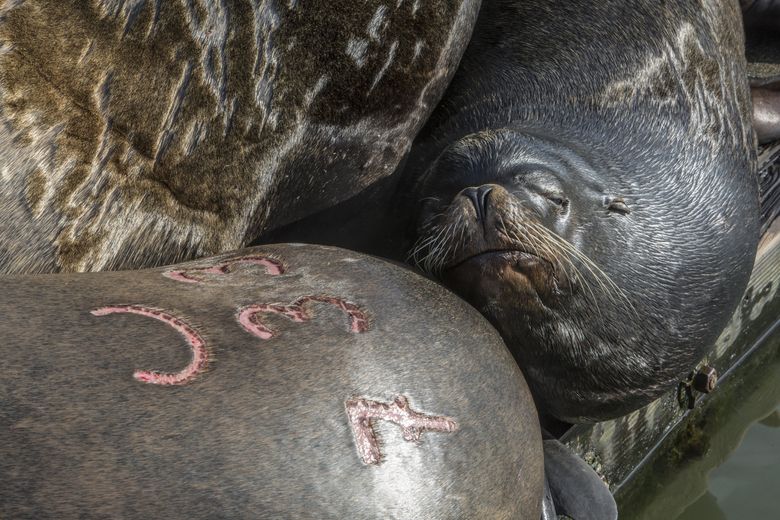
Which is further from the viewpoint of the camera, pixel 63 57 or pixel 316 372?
pixel 63 57

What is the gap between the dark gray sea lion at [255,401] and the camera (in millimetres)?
1608

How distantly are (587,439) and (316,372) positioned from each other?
6.53ft

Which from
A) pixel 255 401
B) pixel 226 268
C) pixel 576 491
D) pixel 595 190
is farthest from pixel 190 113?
pixel 576 491

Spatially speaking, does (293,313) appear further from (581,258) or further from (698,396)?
(698,396)

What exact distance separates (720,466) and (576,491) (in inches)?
62.5

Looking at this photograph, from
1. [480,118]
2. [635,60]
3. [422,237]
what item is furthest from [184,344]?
[635,60]

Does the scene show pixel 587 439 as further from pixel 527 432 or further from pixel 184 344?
pixel 184 344

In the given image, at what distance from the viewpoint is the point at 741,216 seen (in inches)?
133

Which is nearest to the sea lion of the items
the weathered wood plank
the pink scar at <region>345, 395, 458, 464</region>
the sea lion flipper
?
the sea lion flipper

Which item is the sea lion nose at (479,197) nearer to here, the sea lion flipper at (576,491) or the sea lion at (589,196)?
the sea lion at (589,196)

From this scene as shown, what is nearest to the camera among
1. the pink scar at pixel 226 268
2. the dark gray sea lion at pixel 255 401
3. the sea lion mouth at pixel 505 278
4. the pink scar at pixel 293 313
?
the dark gray sea lion at pixel 255 401

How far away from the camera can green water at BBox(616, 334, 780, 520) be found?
13.1 feet

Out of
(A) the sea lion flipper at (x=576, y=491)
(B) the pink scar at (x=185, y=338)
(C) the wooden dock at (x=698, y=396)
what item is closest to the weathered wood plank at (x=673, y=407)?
(C) the wooden dock at (x=698, y=396)

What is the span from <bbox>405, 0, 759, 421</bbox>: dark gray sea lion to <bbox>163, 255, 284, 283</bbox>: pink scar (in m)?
0.61
